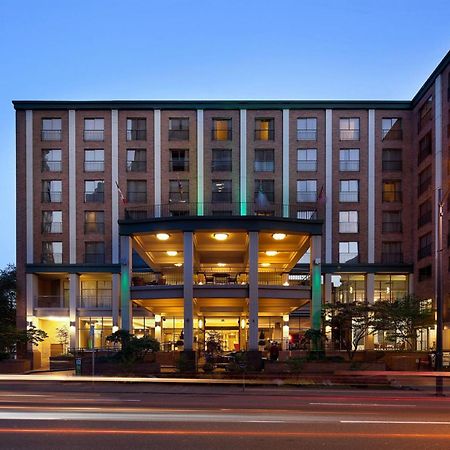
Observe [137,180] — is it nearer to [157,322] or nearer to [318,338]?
[157,322]

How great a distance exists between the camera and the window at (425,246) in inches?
2201

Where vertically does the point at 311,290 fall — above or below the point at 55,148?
below

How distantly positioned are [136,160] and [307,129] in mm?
16994

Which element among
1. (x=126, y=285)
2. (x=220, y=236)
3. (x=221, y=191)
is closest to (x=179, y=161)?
(x=221, y=191)

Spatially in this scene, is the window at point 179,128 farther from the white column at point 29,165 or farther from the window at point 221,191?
the white column at point 29,165

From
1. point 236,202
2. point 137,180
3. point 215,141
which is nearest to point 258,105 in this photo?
point 215,141

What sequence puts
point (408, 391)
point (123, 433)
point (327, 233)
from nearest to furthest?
point (123, 433) < point (408, 391) < point (327, 233)

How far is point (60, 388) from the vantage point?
25.8 meters

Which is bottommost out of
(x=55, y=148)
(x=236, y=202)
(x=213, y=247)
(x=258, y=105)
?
(x=213, y=247)

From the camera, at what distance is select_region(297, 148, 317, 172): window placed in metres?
61.2

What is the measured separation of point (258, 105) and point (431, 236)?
20.5 metres

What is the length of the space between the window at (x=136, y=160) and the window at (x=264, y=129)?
36.8ft

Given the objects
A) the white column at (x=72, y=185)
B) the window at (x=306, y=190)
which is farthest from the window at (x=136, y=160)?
the window at (x=306, y=190)

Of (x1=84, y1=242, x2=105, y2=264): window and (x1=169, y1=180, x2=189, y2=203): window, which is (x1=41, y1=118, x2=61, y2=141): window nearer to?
(x1=84, y1=242, x2=105, y2=264): window
